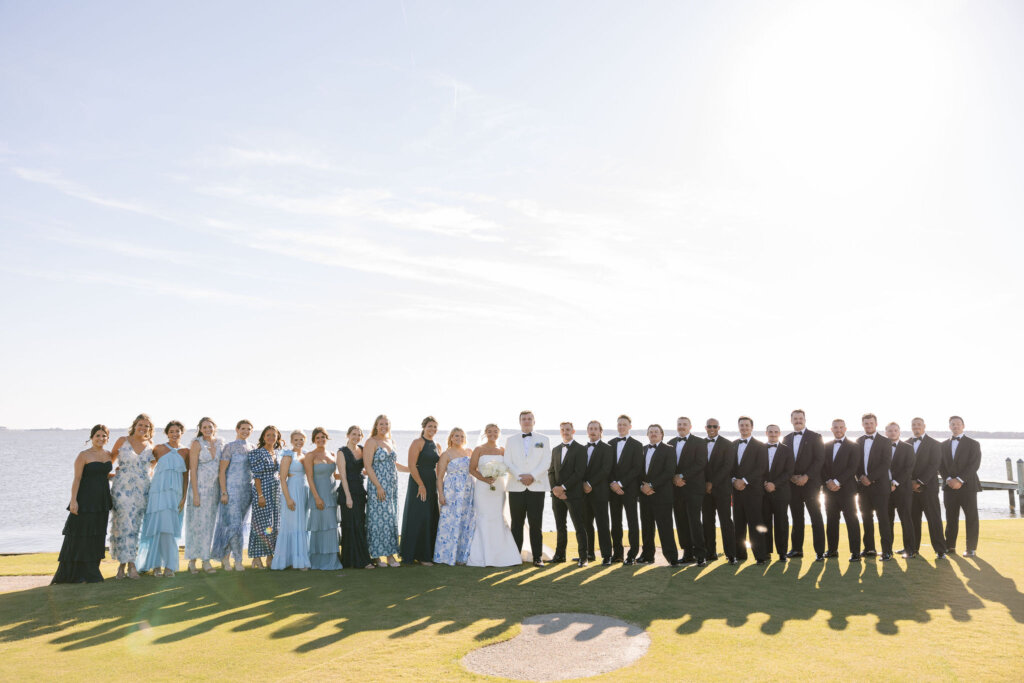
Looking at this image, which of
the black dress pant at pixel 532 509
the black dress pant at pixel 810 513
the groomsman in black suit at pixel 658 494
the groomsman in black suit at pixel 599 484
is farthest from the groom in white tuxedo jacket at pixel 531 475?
the black dress pant at pixel 810 513

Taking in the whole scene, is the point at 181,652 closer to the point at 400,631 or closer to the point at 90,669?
the point at 90,669

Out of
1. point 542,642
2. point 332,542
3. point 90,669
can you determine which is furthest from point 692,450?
point 90,669

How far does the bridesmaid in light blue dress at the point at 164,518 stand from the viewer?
9.15 metres

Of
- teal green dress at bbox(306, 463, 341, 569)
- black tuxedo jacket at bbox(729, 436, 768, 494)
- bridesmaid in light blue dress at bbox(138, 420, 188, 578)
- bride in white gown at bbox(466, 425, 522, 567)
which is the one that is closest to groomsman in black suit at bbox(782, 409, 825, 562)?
black tuxedo jacket at bbox(729, 436, 768, 494)

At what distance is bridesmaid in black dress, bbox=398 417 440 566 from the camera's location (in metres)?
10.0

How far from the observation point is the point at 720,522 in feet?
31.5

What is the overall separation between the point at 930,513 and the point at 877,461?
1.19 m

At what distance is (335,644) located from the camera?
5.87 metres

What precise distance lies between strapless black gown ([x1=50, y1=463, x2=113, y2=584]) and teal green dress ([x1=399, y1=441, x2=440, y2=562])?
3997 millimetres

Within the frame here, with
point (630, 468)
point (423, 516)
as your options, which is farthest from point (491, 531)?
point (630, 468)

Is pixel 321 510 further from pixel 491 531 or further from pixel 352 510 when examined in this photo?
pixel 491 531

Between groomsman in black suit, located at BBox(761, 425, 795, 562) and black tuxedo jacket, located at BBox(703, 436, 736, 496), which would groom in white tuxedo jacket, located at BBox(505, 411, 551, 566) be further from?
groomsman in black suit, located at BBox(761, 425, 795, 562)

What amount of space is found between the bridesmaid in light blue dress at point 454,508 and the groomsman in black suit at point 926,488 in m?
6.90

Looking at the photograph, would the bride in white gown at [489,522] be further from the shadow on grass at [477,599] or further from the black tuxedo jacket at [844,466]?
the black tuxedo jacket at [844,466]
